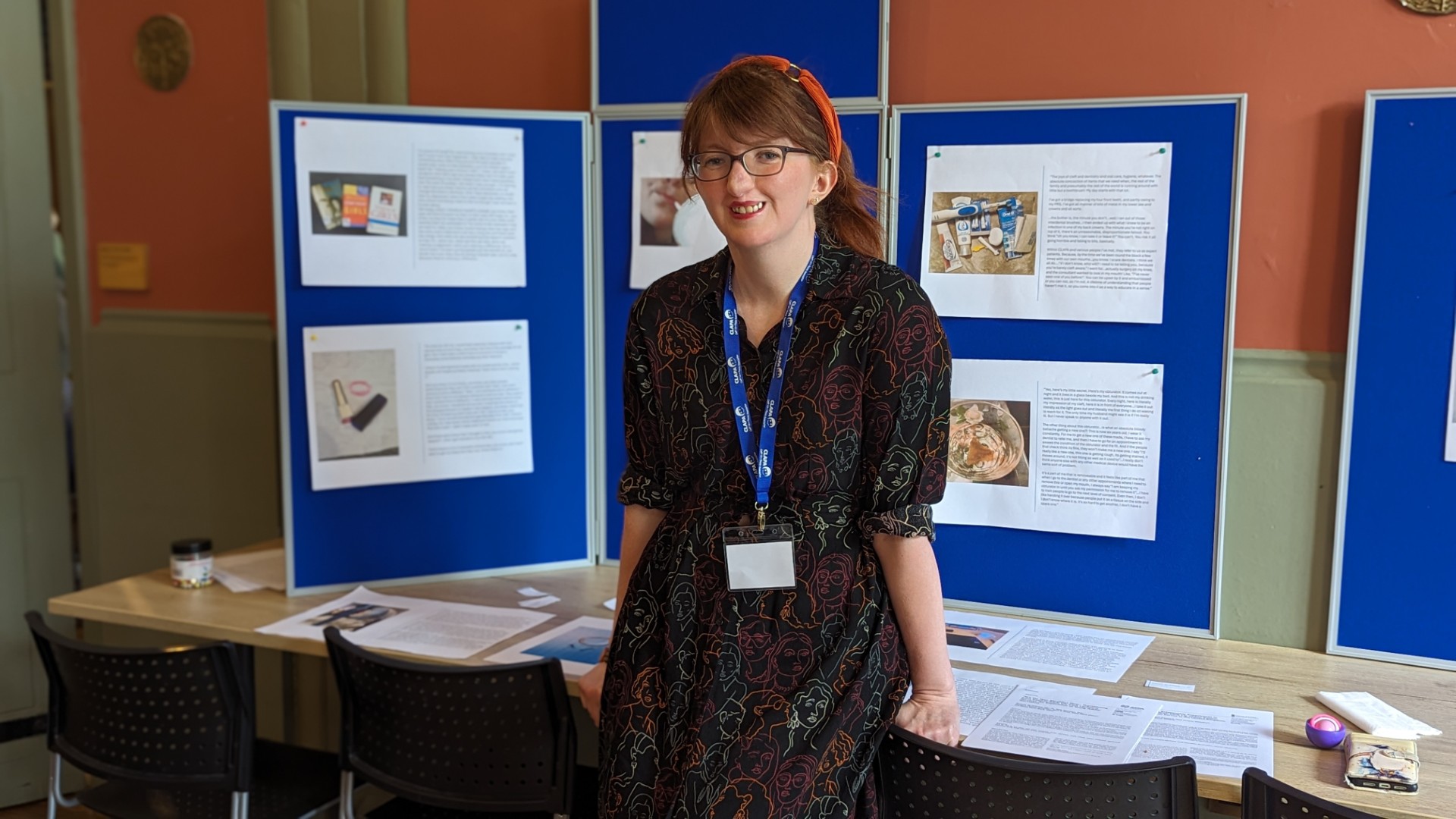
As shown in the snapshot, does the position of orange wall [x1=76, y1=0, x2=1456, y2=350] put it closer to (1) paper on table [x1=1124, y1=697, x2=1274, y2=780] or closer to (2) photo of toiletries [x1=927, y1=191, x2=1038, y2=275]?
(2) photo of toiletries [x1=927, y1=191, x2=1038, y2=275]

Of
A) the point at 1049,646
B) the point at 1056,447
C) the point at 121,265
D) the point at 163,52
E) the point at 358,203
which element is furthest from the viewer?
the point at 121,265

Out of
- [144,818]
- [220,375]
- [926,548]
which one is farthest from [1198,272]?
[220,375]

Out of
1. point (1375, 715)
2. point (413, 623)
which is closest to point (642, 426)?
point (413, 623)

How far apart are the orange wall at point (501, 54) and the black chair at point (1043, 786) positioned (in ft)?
6.27

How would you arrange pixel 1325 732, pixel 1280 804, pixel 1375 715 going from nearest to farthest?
pixel 1280 804, pixel 1325 732, pixel 1375 715

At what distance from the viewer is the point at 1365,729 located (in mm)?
1900

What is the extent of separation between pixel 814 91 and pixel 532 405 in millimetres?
1435

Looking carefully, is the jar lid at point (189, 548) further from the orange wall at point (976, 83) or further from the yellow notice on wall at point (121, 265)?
the yellow notice on wall at point (121, 265)

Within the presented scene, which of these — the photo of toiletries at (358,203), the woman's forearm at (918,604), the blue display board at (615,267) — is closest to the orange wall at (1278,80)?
the blue display board at (615,267)

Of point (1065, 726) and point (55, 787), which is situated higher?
point (1065, 726)

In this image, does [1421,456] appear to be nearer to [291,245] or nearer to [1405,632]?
[1405,632]

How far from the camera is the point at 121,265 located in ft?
11.9

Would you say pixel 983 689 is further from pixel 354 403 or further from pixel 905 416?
pixel 354 403

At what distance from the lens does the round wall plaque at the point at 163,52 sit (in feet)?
11.4
